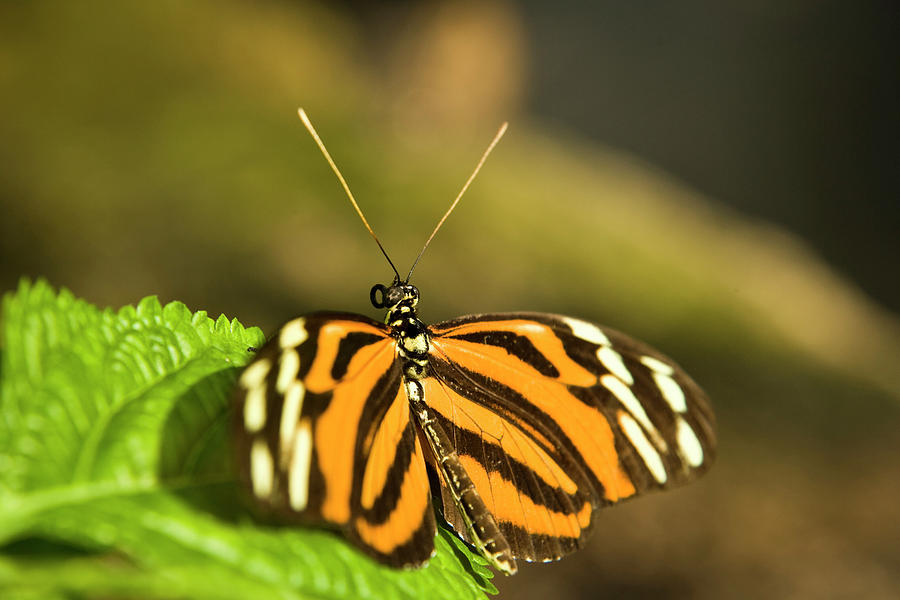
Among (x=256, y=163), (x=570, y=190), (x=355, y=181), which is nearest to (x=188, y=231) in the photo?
(x=256, y=163)

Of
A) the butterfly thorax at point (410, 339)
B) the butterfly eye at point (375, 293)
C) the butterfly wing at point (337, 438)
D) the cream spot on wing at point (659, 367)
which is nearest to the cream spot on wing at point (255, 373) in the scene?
the butterfly wing at point (337, 438)

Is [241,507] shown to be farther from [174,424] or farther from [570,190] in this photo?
[570,190]

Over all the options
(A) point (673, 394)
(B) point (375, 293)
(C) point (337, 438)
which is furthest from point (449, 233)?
(C) point (337, 438)

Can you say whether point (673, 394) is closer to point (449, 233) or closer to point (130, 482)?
point (130, 482)

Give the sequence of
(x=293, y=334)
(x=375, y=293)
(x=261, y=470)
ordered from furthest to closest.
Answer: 1. (x=375, y=293)
2. (x=293, y=334)
3. (x=261, y=470)

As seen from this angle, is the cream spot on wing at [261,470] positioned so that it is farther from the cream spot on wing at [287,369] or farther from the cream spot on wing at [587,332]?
the cream spot on wing at [587,332]

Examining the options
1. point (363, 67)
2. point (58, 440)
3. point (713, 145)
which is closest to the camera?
point (58, 440)
